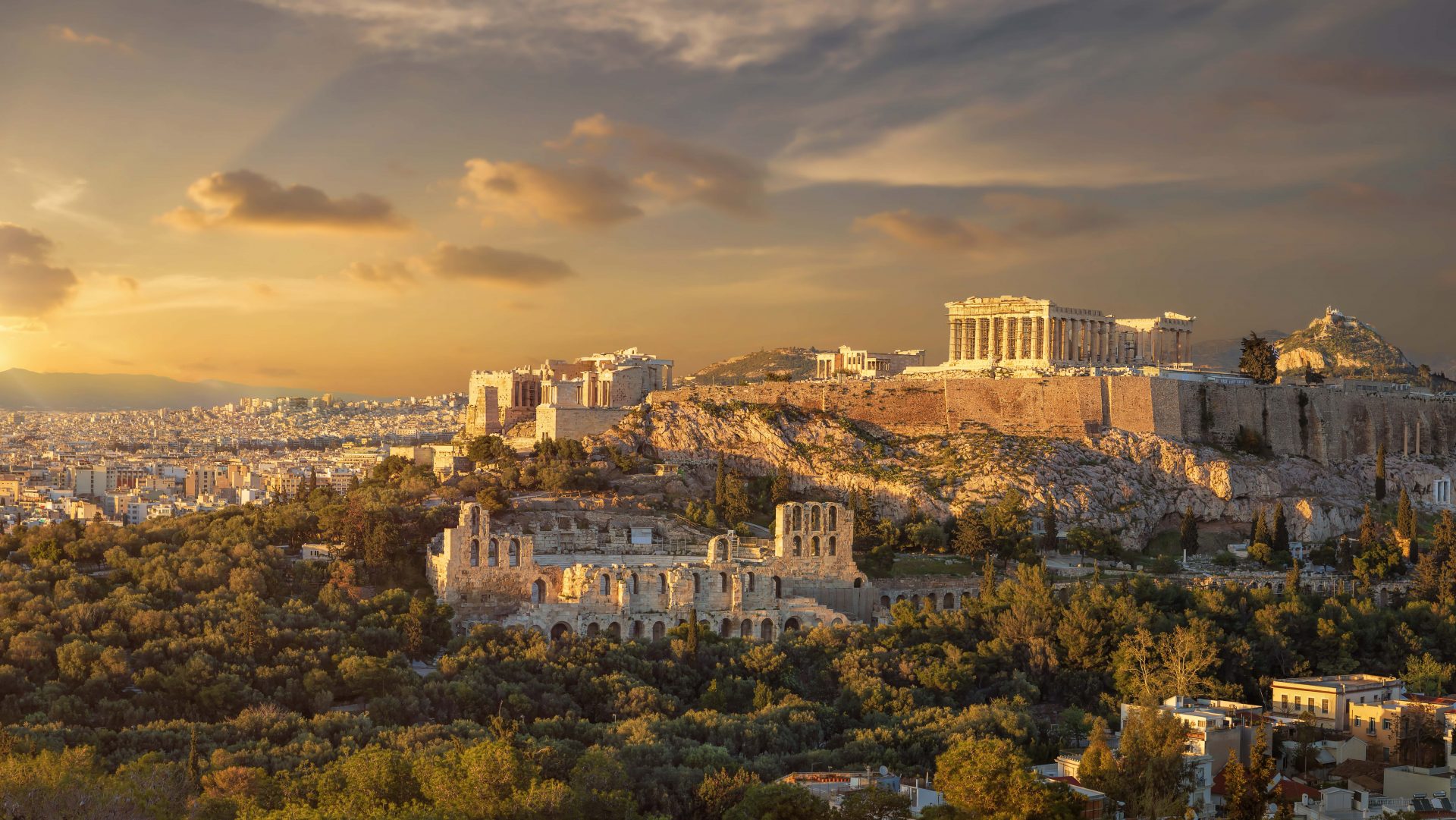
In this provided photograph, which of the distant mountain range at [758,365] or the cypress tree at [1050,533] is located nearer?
the cypress tree at [1050,533]

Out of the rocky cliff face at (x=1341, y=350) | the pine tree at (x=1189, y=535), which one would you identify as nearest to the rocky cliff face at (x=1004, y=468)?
the pine tree at (x=1189, y=535)

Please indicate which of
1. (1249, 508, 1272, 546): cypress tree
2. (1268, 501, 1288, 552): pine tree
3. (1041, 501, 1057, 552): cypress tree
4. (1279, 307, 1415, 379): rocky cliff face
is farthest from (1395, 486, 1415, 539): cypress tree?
(1279, 307, 1415, 379): rocky cliff face

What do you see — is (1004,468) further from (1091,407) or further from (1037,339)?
(1037,339)

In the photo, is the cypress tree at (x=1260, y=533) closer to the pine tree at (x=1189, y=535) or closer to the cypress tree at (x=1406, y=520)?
the pine tree at (x=1189, y=535)

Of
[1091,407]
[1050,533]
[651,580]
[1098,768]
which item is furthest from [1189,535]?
[1098,768]

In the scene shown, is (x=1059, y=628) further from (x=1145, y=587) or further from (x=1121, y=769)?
(x=1121, y=769)

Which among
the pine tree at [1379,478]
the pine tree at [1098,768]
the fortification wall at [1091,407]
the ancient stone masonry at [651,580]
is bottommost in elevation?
the pine tree at [1098,768]
